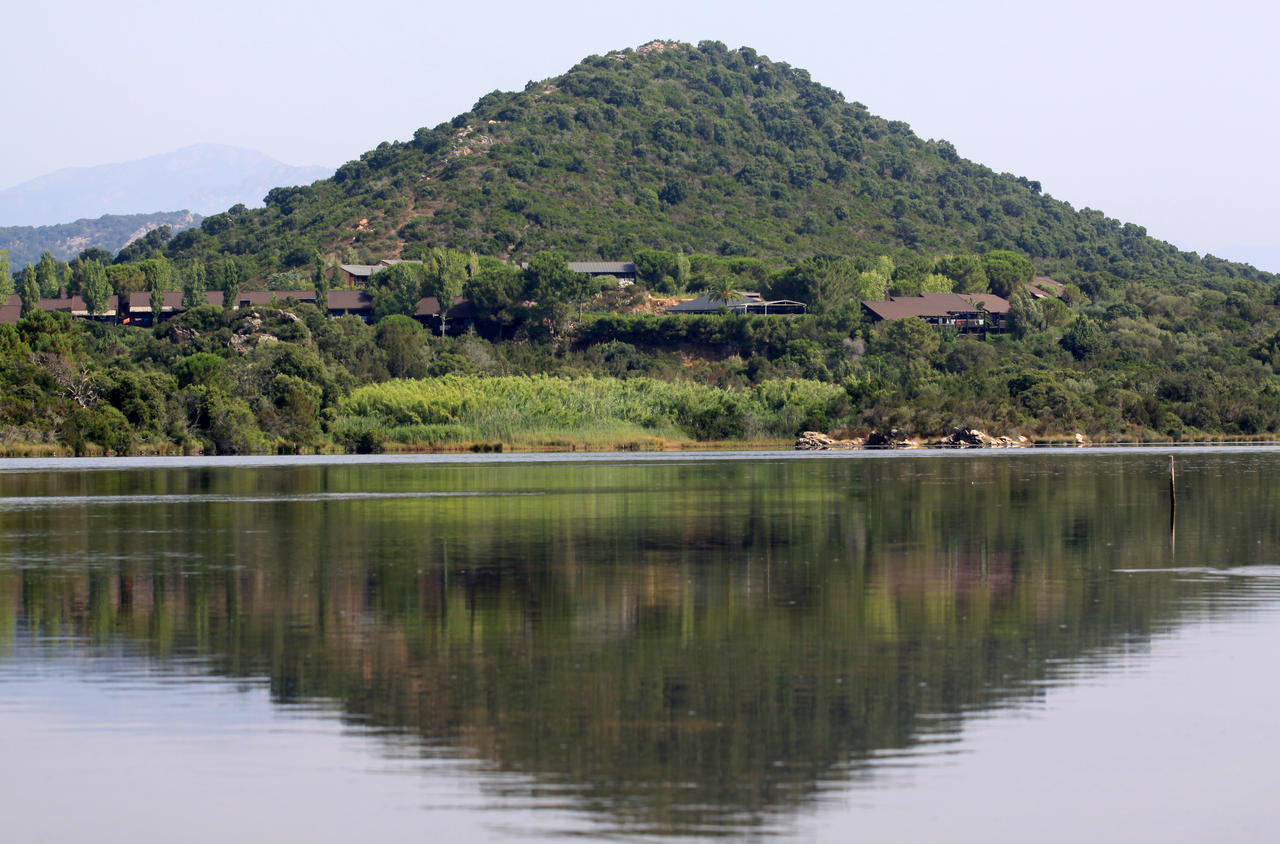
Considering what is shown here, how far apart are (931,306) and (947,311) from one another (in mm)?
1416

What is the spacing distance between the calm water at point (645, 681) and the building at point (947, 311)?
8844 cm

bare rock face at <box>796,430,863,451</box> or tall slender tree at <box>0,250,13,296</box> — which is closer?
bare rock face at <box>796,430,863,451</box>

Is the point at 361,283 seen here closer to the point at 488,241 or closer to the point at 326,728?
the point at 488,241

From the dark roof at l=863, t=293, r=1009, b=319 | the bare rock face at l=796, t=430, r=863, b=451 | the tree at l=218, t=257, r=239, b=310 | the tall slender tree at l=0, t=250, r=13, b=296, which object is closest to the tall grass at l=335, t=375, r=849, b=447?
the bare rock face at l=796, t=430, r=863, b=451

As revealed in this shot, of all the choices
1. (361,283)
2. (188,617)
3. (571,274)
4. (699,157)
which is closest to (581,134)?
(699,157)

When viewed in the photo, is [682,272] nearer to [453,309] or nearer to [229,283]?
[453,309]

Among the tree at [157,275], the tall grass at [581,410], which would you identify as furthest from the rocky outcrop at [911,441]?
the tree at [157,275]

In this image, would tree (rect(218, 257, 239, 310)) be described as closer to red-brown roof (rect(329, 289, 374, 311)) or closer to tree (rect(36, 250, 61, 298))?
red-brown roof (rect(329, 289, 374, 311))

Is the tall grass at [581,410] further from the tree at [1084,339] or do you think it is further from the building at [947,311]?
the building at [947,311]

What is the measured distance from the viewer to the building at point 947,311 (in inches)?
4564

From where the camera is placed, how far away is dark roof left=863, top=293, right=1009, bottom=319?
4547 inches

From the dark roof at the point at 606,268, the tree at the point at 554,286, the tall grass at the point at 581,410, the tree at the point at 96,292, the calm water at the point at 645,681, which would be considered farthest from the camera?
the dark roof at the point at 606,268

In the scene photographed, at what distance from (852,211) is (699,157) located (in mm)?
25659

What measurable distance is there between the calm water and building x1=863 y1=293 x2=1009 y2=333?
290 ft
